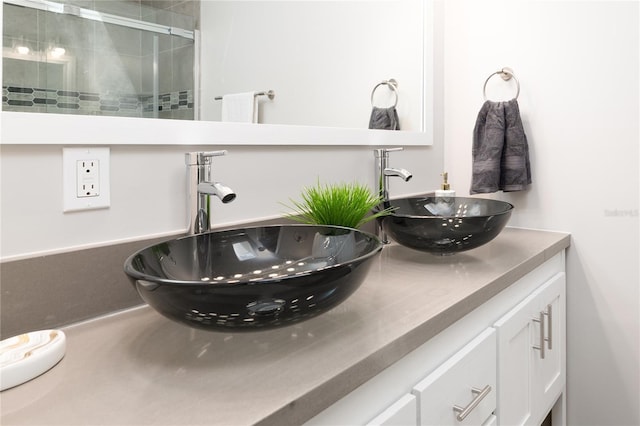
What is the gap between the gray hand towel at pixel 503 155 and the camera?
5.40ft

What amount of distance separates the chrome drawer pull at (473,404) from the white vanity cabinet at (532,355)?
0.39 feet

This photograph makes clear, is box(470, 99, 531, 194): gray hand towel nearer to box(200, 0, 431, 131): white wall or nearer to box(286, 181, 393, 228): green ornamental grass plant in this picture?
box(200, 0, 431, 131): white wall

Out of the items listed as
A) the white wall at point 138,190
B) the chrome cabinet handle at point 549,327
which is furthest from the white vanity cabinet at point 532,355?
the white wall at point 138,190

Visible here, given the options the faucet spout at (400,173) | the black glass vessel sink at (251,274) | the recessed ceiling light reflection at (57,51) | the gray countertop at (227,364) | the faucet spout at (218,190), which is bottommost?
the gray countertop at (227,364)

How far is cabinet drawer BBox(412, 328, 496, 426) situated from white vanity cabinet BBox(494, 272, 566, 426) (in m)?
0.06

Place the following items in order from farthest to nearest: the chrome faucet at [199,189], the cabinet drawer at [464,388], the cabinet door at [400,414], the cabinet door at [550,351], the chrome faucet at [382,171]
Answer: the chrome faucet at [382,171]
the cabinet door at [550,351]
the chrome faucet at [199,189]
the cabinet drawer at [464,388]
the cabinet door at [400,414]

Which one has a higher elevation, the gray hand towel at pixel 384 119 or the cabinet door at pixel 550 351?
the gray hand towel at pixel 384 119

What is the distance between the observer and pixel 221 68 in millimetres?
1156

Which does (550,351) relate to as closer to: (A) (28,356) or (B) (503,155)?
(B) (503,155)

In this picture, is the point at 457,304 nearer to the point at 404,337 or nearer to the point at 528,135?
the point at 404,337

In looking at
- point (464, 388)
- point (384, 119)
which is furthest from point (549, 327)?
point (384, 119)

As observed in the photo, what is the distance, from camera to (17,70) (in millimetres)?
835

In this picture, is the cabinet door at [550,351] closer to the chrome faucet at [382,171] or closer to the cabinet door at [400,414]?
the chrome faucet at [382,171]

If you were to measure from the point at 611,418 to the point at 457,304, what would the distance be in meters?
1.11
